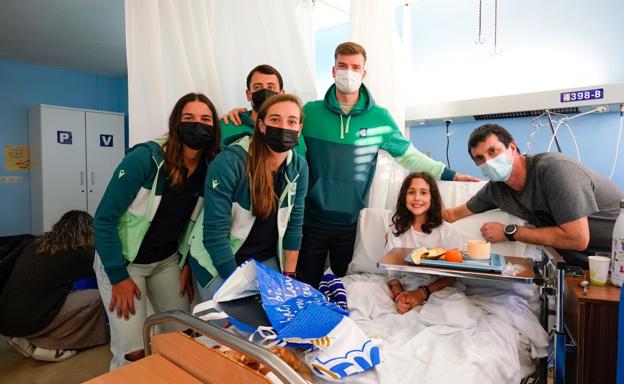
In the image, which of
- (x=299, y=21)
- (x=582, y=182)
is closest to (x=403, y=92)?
(x=299, y=21)

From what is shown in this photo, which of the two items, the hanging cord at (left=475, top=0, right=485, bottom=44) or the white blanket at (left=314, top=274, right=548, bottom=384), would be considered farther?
the hanging cord at (left=475, top=0, right=485, bottom=44)

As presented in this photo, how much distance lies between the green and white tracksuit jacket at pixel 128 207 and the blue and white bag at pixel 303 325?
0.63 metres

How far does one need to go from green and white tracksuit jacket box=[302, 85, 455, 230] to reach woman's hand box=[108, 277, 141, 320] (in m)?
0.96

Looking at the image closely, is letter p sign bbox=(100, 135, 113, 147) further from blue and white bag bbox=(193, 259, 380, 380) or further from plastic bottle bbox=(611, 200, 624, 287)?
plastic bottle bbox=(611, 200, 624, 287)

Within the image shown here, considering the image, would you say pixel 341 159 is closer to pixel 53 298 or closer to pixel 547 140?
pixel 547 140

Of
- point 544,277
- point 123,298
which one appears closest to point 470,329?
point 544,277

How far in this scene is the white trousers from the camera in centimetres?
179

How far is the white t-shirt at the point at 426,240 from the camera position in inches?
79.6

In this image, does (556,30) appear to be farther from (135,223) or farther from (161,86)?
(135,223)

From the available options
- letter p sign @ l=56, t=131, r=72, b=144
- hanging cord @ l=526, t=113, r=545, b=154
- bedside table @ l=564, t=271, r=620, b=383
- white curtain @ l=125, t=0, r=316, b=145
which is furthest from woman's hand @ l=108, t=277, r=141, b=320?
letter p sign @ l=56, t=131, r=72, b=144

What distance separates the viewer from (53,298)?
277 cm

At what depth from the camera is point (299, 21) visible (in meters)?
2.91

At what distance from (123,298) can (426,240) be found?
144 cm

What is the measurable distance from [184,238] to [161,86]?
0.83m
